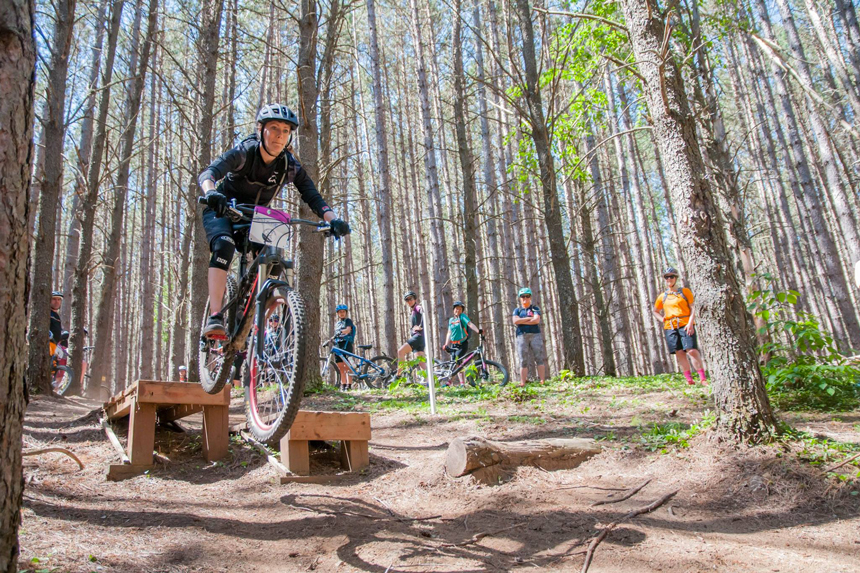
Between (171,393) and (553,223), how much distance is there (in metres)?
7.09

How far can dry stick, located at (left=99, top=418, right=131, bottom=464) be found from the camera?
458cm

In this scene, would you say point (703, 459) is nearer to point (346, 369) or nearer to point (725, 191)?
point (725, 191)

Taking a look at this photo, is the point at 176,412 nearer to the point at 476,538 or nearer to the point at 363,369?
the point at 476,538

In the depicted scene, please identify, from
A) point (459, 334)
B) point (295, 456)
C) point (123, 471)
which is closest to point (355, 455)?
point (295, 456)

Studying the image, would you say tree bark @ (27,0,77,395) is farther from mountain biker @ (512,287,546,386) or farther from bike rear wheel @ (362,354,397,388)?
mountain biker @ (512,287,546,386)

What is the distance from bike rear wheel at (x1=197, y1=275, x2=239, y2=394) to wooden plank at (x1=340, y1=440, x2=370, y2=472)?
1260 mm

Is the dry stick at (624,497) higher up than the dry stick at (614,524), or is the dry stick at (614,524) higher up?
the dry stick at (624,497)

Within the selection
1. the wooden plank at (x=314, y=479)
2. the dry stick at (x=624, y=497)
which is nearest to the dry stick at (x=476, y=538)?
the dry stick at (x=624, y=497)

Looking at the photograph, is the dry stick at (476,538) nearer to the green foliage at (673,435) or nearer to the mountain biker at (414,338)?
the green foliage at (673,435)

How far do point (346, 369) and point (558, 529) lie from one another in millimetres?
9436

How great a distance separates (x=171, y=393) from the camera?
4.65 m

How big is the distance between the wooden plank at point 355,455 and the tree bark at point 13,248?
283cm

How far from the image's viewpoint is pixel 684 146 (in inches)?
184

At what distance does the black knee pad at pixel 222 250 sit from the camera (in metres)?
3.64
